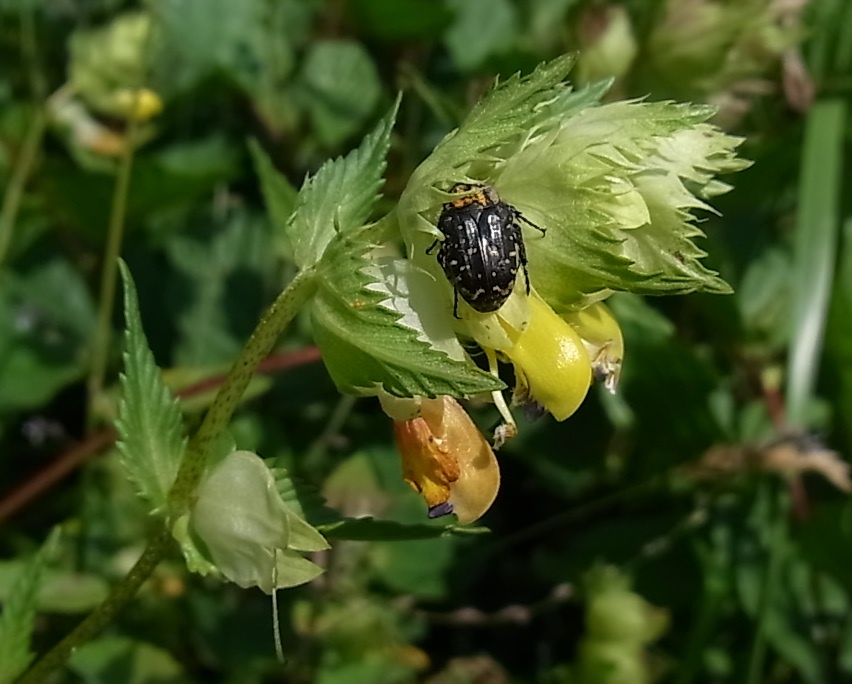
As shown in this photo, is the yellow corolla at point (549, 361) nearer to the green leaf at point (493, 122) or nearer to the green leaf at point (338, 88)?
the green leaf at point (493, 122)

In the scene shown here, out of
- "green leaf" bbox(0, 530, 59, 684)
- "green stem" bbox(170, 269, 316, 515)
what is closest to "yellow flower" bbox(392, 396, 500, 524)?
"green stem" bbox(170, 269, 316, 515)

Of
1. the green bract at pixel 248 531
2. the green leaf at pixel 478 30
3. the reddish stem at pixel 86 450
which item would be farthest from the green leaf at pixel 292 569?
the green leaf at pixel 478 30

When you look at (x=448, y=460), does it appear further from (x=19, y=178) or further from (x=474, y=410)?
(x=19, y=178)

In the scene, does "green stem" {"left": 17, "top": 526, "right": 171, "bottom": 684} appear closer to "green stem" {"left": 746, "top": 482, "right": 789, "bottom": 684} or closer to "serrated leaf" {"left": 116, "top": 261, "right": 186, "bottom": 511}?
"serrated leaf" {"left": 116, "top": 261, "right": 186, "bottom": 511}

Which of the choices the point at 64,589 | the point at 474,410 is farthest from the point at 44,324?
the point at 474,410

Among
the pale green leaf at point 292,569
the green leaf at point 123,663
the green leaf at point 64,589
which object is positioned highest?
the pale green leaf at point 292,569

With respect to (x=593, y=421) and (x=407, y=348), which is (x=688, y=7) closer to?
(x=593, y=421)

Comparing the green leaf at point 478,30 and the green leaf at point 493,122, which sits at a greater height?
the green leaf at point 493,122
